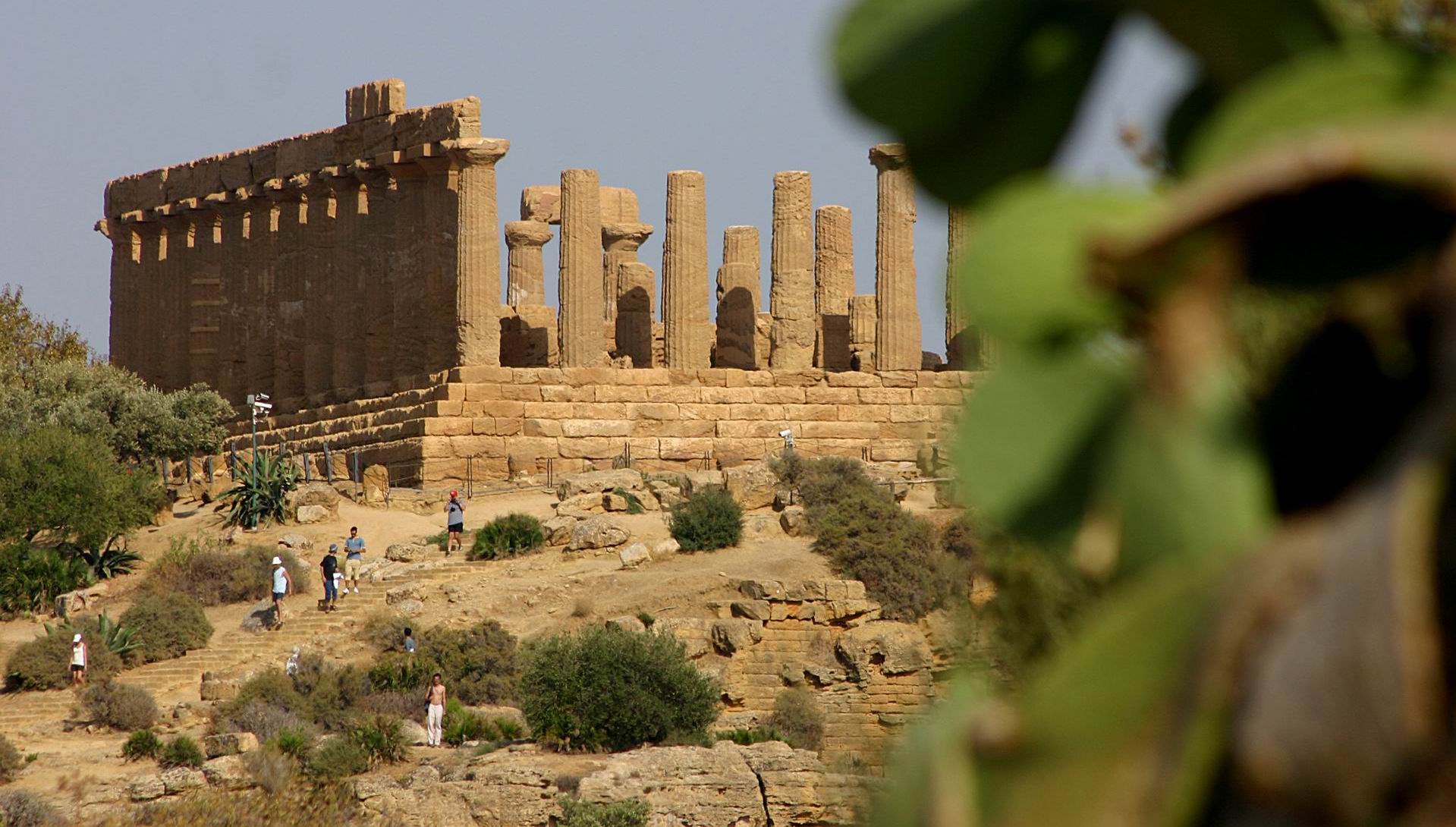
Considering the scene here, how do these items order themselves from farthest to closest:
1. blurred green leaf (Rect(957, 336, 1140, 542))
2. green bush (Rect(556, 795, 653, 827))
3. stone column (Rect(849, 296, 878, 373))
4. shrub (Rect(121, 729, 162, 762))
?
1. stone column (Rect(849, 296, 878, 373))
2. shrub (Rect(121, 729, 162, 762))
3. green bush (Rect(556, 795, 653, 827))
4. blurred green leaf (Rect(957, 336, 1140, 542))

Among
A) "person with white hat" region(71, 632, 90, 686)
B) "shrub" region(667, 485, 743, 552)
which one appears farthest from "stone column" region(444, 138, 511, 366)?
"person with white hat" region(71, 632, 90, 686)

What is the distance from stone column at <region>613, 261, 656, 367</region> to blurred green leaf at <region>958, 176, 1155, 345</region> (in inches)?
1585

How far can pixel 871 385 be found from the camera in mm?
36875

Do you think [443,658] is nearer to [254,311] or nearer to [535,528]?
[535,528]

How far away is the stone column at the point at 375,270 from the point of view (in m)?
39.2

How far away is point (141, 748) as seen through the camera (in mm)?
20297

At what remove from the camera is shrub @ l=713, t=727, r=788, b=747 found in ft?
65.7

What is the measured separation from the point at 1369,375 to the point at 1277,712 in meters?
0.22

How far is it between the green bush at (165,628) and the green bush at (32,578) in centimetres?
262

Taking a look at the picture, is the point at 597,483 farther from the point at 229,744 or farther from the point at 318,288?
the point at 318,288

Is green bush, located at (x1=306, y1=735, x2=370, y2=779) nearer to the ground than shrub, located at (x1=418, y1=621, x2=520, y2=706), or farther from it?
nearer to the ground

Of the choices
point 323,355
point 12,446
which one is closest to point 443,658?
point 12,446

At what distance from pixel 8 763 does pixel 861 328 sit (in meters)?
24.6

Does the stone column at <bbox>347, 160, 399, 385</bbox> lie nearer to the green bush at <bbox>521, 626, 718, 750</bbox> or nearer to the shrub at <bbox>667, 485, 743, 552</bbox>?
the shrub at <bbox>667, 485, 743, 552</bbox>
